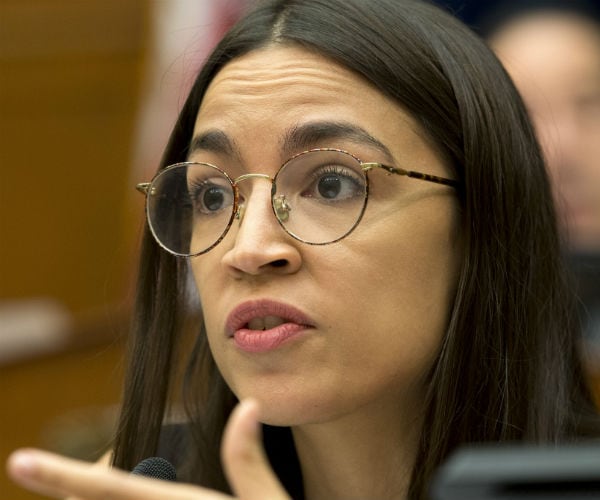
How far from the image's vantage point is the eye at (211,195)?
4.74ft

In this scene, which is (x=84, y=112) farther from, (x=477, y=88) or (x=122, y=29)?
(x=477, y=88)

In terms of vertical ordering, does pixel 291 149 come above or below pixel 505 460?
above

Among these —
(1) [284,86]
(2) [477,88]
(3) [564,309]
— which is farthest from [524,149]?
(1) [284,86]

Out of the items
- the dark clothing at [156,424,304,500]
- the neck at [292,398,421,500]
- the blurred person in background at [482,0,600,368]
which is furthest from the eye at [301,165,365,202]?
the blurred person in background at [482,0,600,368]

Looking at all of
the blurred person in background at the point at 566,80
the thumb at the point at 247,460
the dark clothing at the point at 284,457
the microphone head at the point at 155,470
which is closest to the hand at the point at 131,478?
the thumb at the point at 247,460

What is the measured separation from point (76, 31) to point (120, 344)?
1.41 meters

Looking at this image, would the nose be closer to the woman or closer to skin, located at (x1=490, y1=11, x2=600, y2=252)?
the woman

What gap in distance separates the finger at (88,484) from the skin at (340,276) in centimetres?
42

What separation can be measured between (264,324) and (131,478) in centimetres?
46

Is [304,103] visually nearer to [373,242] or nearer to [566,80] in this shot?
[373,242]

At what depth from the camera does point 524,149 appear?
58.1 inches

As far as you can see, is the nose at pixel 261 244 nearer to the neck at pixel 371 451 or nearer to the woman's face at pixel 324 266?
the woman's face at pixel 324 266

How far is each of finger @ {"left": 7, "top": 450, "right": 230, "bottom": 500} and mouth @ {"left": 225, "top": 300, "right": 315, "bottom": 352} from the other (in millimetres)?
427

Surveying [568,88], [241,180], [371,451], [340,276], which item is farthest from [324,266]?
[568,88]
